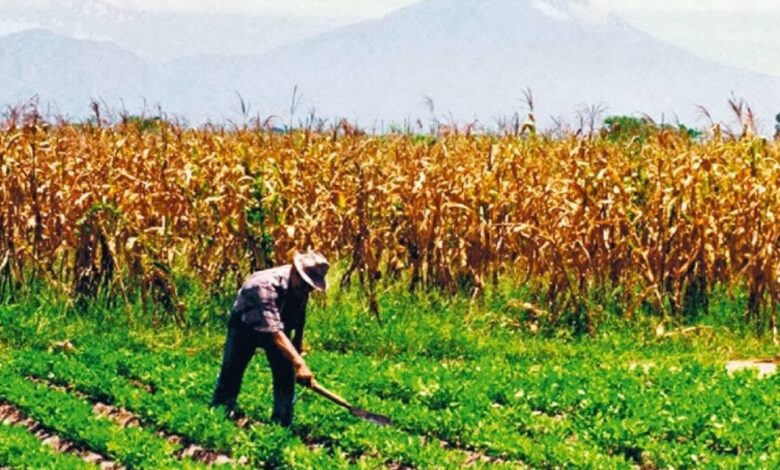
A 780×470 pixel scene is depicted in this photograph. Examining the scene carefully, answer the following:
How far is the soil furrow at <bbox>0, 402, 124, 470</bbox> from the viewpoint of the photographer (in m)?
9.17

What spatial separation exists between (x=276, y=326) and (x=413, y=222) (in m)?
5.97

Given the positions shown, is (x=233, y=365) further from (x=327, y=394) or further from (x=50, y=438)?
(x=50, y=438)

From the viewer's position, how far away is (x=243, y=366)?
9.71m

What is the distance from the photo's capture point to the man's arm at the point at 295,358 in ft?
28.8

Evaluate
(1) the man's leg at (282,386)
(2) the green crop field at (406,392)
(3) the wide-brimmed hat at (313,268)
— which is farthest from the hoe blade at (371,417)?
(3) the wide-brimmed hat at (313,268)

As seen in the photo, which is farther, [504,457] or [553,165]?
[553,165]

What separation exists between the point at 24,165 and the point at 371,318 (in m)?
4.37

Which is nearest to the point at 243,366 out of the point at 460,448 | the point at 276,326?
the point at 276,326

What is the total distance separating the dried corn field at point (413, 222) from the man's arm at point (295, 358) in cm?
459

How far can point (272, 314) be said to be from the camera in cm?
899

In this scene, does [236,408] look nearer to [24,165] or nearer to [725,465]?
[725,465]

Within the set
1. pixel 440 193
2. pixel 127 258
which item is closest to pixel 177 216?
pixel 127 258

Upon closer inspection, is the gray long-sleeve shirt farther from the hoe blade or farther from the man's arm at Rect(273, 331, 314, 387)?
the hoe blade

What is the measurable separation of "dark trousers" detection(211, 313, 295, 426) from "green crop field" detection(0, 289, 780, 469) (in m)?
0.19
